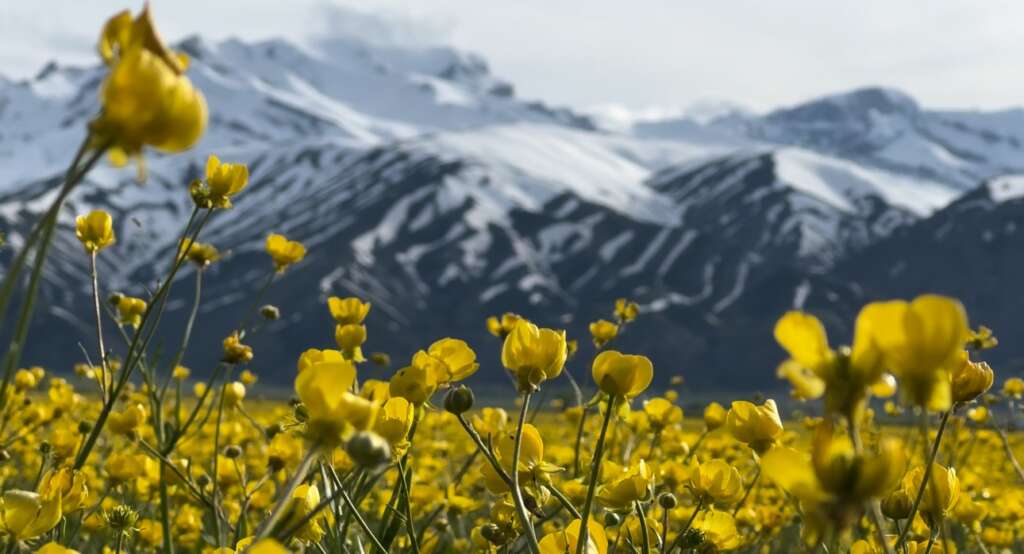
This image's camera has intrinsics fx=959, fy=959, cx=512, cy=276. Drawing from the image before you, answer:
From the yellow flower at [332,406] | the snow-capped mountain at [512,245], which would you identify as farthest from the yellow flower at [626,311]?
the snow-capped mountain at [512,245]

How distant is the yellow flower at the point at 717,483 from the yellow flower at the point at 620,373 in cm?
40

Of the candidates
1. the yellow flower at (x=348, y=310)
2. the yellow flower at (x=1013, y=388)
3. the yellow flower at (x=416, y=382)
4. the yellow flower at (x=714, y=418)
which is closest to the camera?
the yellow flower at (x=416, y=382)

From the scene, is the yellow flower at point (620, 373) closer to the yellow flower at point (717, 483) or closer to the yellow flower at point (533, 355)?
the yellow flower at point (533, 355)

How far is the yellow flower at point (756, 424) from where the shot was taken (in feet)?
5.44

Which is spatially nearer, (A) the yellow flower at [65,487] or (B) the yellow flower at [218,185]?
(A) the yellow flower at [65,487]

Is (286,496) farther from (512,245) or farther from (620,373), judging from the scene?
(512,245)

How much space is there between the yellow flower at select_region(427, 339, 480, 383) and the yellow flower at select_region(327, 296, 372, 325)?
3.08 ft

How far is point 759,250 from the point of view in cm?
12588

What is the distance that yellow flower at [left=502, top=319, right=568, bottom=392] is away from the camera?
1606 millimetres

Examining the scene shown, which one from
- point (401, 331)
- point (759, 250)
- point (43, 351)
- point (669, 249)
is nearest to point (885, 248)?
point (759, 250)

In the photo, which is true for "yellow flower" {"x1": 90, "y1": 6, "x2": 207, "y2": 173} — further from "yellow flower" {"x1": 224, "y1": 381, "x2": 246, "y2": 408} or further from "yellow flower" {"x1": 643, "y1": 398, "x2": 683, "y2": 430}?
"yellow flower" {"x1": 224, "y1": 381, "x2": 246, "y2": 408}

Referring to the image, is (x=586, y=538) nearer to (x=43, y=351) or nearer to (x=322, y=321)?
(x=322, y=321)

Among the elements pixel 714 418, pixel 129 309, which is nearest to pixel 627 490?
pixel 714 418

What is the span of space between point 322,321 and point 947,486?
104972 millimetres
